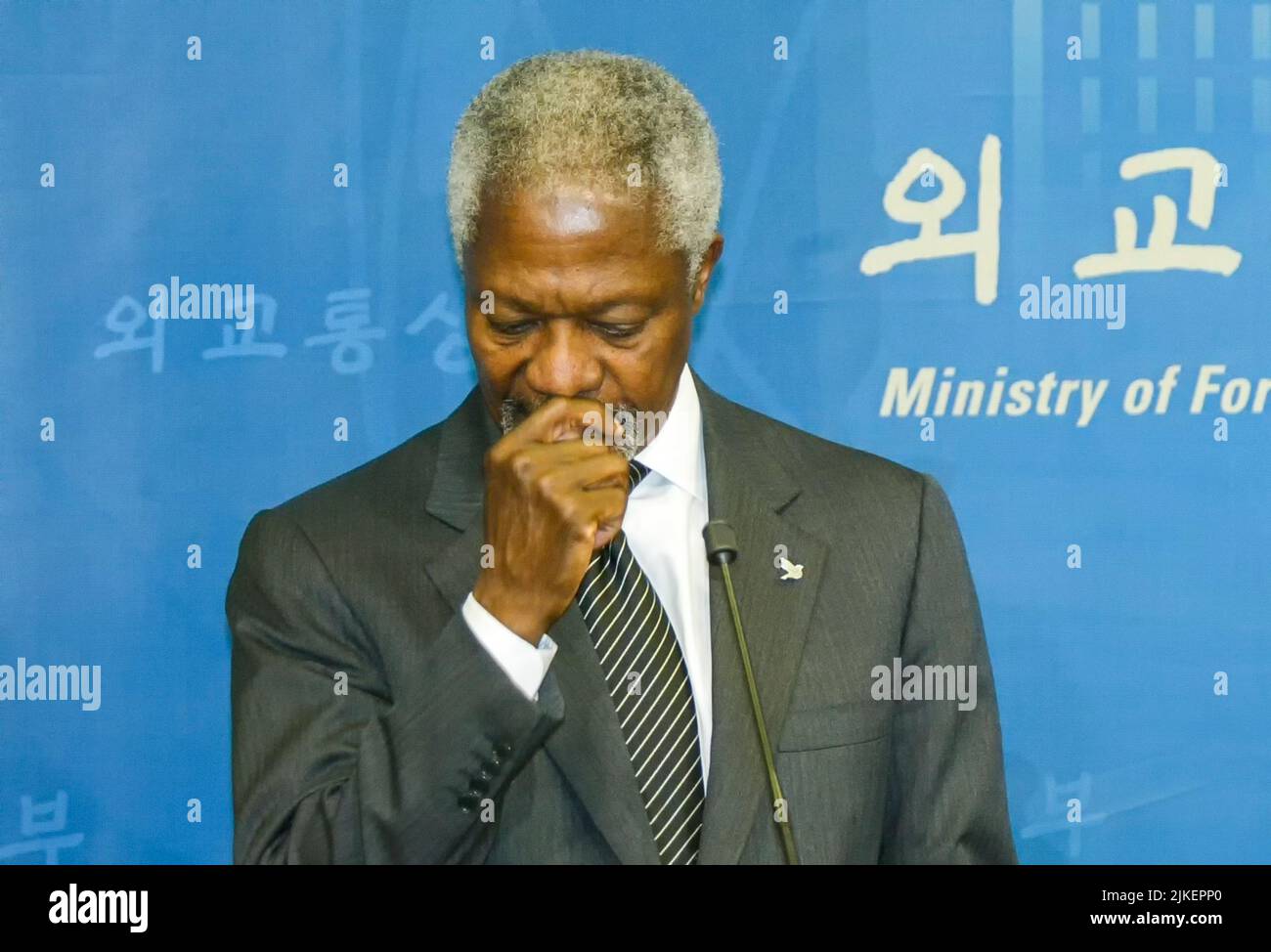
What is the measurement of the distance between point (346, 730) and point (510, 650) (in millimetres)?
302

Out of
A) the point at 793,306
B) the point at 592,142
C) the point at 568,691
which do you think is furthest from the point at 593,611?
the point at 793,306

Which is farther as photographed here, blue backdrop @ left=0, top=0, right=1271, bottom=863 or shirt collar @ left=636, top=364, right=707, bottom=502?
blue backdrop @ left=0, top=0, right=1271, bottom=863

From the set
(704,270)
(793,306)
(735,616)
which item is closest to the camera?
(735,616)

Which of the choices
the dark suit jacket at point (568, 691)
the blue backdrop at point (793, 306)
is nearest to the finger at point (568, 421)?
the dark suit jacket at point (568, 691)

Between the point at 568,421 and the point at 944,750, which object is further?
the point at 944,750

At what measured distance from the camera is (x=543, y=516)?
191cm

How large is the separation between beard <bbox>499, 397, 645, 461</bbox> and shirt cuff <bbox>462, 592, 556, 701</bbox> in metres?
0.33

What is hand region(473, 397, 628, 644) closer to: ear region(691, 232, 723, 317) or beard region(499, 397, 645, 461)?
beard region(499, 397, 645, 461)

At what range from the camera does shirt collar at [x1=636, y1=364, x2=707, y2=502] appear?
232cm

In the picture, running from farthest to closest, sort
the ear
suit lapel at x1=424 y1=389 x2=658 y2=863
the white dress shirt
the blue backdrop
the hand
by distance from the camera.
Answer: the blue backdrop → the ear → the white dress shirt → suit lapel at x1=424 y1=389 x2=658 y2=863 → the hand

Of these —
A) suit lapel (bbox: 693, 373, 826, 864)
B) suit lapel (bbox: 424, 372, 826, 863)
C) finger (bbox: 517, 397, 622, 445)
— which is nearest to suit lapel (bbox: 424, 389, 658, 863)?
suit lapel (bbox: 424, 372, 826, 863)

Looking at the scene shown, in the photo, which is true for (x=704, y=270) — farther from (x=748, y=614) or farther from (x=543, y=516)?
(x=543, y=516)

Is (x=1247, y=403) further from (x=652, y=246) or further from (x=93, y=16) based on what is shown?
(x=93, y=16)
